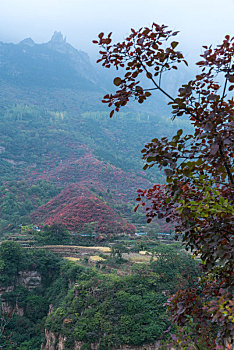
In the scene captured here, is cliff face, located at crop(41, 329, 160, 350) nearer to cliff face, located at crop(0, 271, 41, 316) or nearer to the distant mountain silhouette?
cliff face, located at crop(0, 271, 41, 316)

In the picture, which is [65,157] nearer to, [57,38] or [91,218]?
[91,218]

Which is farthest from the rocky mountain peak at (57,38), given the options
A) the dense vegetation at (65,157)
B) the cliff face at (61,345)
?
the cliff face at (61,345)

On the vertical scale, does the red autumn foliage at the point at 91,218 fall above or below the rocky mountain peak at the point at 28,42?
below

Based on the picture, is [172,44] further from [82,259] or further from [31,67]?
[31,67]

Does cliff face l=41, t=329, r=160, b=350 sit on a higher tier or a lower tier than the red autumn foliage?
lower

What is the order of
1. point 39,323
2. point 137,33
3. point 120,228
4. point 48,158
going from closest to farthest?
point 137,33 → point 39,323 → point 120,228 → point 48,158

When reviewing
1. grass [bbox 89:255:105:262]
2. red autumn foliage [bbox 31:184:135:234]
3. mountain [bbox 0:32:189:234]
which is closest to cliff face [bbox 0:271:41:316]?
grass [bbox 89:255:105:262]

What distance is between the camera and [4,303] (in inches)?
580

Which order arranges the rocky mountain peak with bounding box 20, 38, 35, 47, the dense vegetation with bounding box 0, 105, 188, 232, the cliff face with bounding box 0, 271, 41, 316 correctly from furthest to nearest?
the rocky mountain peak with bounding box 20, 38, 35, 47, the dense vegetation with bounding box 0, 105, 188, 232, the cliff face with bounding box 0, 271, 41, 316

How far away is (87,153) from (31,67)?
2416 inches

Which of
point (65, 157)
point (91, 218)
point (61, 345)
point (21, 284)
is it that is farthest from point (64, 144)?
point (61, 345)

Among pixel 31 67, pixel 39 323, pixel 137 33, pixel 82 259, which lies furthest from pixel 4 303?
pixel 31 67

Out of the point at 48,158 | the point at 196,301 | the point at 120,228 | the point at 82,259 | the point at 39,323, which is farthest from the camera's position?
the point at 48,158

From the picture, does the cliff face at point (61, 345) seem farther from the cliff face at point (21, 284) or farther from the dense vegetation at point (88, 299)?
the cliff face at point (21, 284)
